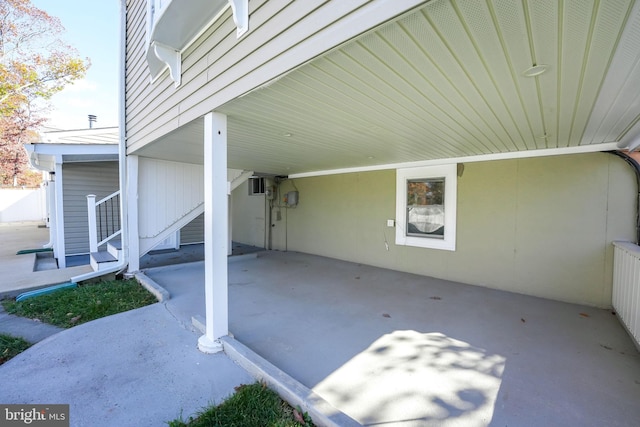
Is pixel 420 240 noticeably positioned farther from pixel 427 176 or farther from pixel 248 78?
pixel 248 78

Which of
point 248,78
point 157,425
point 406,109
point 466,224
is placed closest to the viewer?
point 157,425

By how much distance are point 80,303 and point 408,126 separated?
4879 mm

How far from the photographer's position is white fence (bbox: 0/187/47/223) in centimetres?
1644

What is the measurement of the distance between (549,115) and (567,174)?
1.95m

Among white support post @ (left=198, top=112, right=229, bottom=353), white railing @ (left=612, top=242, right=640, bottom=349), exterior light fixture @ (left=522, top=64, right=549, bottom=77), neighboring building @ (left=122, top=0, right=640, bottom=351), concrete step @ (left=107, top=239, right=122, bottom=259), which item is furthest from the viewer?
concrete step @ (left=107, top=239, right=122, bottom=259)

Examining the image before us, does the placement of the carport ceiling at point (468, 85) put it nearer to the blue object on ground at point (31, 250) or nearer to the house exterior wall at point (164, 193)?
the house exterior wall at point (164, 193)

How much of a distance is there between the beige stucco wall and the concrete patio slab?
15.5 inches

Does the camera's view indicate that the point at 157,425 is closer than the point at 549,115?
Yes

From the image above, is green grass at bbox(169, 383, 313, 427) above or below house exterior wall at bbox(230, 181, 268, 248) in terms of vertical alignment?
below

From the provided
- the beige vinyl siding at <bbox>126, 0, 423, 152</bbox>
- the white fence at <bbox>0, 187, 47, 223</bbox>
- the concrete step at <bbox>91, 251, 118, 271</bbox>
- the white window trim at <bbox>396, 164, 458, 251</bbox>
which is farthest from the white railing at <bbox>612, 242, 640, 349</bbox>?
the white fence at <bbox>0, 187, 47, 223</bbox>

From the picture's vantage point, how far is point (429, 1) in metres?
1.22

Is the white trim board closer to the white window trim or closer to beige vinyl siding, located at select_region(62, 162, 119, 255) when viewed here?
the white window trim

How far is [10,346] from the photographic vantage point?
8.91 ft

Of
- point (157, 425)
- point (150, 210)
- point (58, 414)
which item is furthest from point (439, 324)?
point (150, 210)
